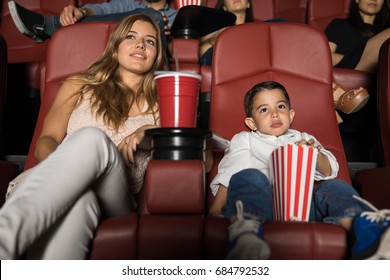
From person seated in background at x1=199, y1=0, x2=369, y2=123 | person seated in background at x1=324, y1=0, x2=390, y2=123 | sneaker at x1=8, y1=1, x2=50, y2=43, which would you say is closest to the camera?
person seated in background at x1=199, y1=0, x2=369, y2=123

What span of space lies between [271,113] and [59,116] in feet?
1.33

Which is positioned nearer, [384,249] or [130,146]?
[384,249]

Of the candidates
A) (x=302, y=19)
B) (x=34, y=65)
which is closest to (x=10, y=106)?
(x=34, y=65)

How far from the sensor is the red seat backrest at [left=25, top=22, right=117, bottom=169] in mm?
1148

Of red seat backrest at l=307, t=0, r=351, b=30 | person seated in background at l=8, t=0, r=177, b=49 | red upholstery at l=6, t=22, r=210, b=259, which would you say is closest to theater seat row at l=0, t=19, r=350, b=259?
red upholstery at l=6, t=22, r=210, b=259

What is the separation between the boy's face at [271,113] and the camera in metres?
0.99

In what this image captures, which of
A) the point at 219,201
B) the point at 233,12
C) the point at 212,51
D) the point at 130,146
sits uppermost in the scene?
the point at 233,12

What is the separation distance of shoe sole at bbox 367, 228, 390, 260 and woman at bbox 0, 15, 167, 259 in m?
0.36

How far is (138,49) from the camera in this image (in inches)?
41.1

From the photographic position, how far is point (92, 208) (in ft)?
2.37

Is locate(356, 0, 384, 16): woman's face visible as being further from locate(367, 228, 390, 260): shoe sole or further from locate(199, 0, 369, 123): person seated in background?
locate(367, 228, 390, 260): shoe sole

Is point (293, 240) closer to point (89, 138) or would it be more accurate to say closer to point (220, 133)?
point (89, 138)

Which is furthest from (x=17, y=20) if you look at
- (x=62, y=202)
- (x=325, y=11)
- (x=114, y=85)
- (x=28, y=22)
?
(x=325, y=11)
